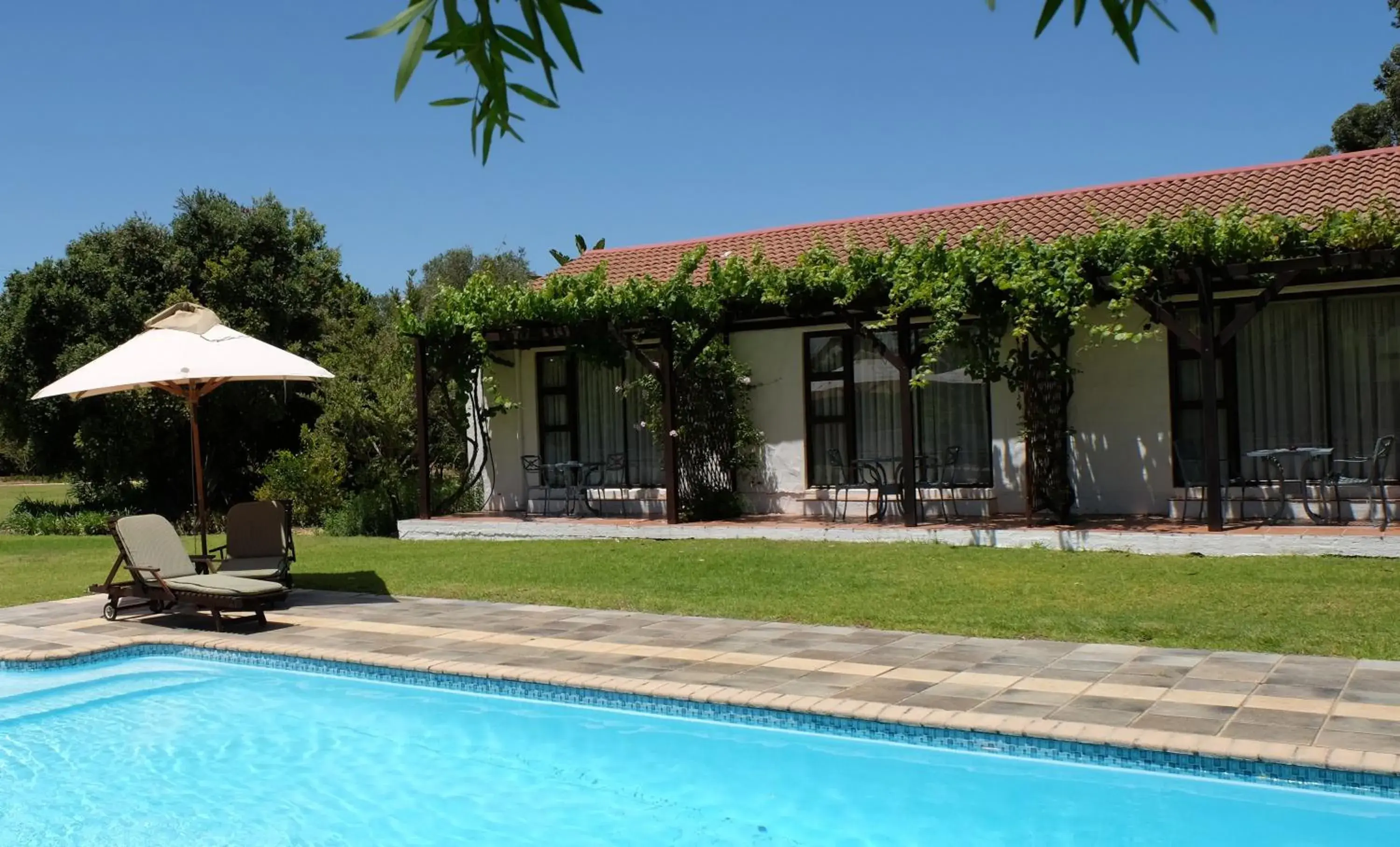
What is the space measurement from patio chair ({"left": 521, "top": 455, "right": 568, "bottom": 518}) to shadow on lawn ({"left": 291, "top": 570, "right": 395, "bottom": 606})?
5.02 m

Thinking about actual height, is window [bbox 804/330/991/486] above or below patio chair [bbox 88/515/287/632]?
above

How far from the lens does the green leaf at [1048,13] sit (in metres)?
1.58

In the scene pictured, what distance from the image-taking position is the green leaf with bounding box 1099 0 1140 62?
62.2 inches

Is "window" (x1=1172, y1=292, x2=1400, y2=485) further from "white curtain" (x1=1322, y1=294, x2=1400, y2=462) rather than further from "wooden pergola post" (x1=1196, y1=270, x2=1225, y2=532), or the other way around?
"wooden pergola post" (x1=1196, y1=270, x2=1225, y2=532)

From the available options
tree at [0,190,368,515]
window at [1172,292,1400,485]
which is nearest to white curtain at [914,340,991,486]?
window at [1172,292,1400,485]

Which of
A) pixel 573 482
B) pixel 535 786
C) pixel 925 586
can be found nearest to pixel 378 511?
pixel 573 482

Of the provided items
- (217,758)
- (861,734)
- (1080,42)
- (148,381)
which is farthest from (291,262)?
(1080,42)

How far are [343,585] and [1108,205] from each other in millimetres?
11957

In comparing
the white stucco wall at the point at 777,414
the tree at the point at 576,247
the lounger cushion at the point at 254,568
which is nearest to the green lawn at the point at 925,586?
the lounger cushion at the point at 254,568

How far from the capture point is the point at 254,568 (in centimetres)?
1174

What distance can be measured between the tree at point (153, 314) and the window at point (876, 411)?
433 inches

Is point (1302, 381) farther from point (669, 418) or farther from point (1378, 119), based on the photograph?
point (1378, 119)

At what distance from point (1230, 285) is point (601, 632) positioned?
9150mm

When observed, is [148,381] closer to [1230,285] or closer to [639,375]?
[639,375]
